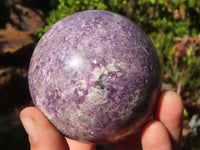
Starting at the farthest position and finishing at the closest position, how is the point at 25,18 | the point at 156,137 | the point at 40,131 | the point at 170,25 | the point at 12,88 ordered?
the point at 25,18 < the point at 170,25 < the point at 12,88 < the point at 156,137 < the point at 40,131

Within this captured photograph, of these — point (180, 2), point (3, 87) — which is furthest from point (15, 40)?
point (180, 2)

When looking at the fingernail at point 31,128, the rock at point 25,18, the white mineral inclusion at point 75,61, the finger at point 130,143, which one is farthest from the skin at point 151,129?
the rock at point 25,18

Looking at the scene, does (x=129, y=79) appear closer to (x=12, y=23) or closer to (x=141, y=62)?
(x=141, y=62)

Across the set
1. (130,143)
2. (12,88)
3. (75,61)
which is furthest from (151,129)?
(12,88)

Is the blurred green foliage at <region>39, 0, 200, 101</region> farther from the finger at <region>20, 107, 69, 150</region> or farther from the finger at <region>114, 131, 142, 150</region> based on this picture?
the finger at <region>20, 107, 69, 150</region>

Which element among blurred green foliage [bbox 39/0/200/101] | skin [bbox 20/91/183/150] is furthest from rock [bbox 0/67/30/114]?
skin [bbox 20/91/183/150]

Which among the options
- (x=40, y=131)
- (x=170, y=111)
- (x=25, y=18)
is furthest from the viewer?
(x=25, y=18)

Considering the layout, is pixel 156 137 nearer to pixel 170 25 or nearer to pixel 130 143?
pixel 130 143
